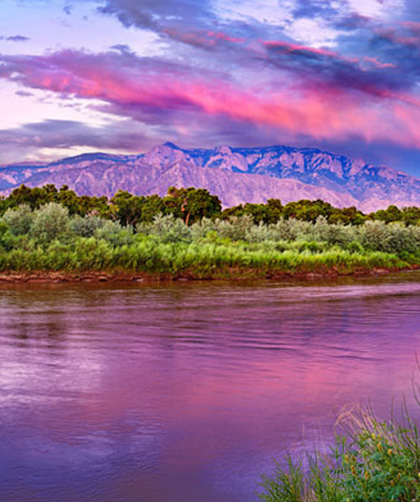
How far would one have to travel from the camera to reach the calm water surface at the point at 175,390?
7488 millimetres

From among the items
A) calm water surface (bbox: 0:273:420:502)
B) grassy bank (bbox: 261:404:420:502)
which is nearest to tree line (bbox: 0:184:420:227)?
calm water surface (bbox: 0:273:420:502)

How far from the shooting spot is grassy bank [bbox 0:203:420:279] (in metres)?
38.1

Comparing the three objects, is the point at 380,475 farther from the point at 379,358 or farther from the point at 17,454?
the point at 379,358

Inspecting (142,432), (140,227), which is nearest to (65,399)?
(142,432)

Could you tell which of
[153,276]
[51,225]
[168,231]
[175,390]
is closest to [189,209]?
[168,231]

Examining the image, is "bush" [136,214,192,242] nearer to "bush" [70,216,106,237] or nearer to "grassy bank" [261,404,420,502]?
"bush" [70,216,106,237]

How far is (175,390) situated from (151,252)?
29533 mm

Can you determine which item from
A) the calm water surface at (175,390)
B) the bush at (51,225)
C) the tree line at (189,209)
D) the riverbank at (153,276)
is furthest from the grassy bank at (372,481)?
the tree line at (189,209)

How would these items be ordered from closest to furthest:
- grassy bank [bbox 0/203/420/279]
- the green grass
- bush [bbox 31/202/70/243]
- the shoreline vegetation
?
the green grass, the shoreline vegetation, grassy bank [bbox 0/203/420/279], bush [bbox 31/202/70/243]

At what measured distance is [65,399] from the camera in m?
10.9

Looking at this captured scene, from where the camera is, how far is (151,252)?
41.1m

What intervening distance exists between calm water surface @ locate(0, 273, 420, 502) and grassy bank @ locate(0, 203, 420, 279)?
12198 millimetres

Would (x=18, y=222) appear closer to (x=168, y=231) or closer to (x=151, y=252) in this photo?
(x=151, y=252)

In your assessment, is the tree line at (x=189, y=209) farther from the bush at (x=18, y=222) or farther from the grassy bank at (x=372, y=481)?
the grassy bank at (x=372, y=481)
